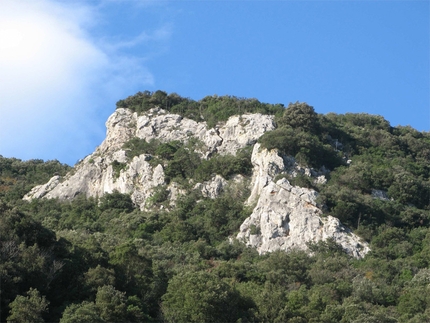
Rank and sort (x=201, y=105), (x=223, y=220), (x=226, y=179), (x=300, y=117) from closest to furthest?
(x=223, y=220) < (x=226, y=179) < (x=300, y=117) < (x=201, y=105)

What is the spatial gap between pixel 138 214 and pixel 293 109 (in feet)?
60.9

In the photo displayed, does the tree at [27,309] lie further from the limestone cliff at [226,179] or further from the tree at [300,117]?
the tree at [300,117]

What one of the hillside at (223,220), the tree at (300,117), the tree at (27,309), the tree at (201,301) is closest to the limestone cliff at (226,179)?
the hillside at (223,220)

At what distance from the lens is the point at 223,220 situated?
71688 millimetres

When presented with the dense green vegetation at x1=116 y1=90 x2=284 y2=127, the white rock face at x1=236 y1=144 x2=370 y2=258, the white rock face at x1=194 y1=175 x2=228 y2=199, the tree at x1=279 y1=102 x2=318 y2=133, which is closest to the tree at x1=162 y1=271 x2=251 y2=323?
the white rock face at x1=236 y1=144 x2=370 y2=258

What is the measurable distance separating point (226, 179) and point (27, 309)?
117 ft

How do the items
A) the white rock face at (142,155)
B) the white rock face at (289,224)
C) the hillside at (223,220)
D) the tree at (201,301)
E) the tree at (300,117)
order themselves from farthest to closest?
the tree at (300,117) < the white rock face at (142,155) < the white rock face at (289,224) < the hillside at (223,220) < the tree at (201,301)

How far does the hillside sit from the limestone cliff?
0.13m

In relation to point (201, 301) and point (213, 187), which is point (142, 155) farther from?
point (201, 301)

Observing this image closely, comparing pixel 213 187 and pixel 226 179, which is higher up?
pixel 226 179

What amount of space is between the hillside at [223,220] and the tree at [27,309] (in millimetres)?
107

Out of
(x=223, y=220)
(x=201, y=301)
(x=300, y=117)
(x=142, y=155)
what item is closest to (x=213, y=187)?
(x=223, y=220)

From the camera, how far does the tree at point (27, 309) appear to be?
→ 1647 inches

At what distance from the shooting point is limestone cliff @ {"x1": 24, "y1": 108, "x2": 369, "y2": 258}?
220 ft
